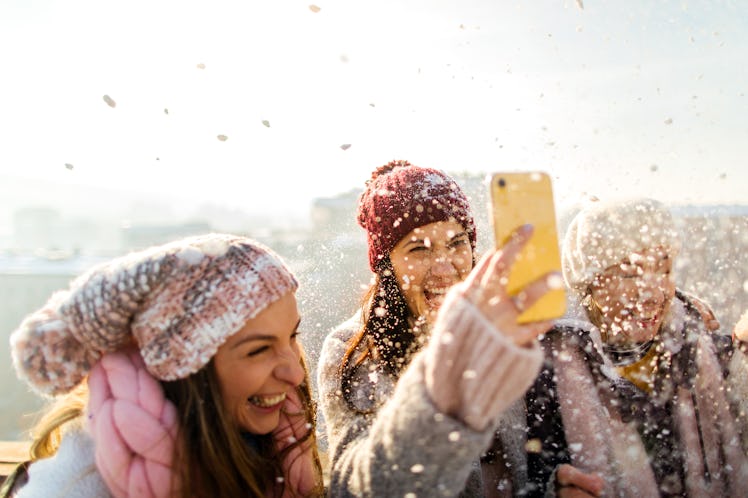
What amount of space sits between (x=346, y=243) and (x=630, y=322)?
113 inches

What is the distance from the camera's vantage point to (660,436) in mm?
2227

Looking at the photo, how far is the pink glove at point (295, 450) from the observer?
1.78m

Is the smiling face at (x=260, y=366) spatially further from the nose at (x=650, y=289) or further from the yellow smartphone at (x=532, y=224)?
the nose at (x=650, y=289)

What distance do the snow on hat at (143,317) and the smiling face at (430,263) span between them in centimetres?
92

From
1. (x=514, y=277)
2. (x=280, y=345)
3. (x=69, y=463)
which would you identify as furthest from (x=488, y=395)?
(x=69, y=463)

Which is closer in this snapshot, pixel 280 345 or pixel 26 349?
pixel 26 349

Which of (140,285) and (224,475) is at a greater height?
(140,285)

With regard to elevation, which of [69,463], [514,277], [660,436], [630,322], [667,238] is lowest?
[660,436]

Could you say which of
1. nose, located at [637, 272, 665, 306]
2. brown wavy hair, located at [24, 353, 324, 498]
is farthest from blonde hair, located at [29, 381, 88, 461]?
nose, located at [637, 272, 665, 306]

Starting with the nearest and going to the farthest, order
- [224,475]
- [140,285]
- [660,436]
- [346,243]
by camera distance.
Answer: [140,285]
[224,475]
[660,436]
[346,243]

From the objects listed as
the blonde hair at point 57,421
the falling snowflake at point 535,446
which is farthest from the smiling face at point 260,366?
the falling snowflake at point 535,446

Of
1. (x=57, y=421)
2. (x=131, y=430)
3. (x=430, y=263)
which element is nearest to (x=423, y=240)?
(x=430, y=263)

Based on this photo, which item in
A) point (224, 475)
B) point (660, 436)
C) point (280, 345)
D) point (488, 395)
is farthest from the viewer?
point (660, 436)

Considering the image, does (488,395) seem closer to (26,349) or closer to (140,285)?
(140,285)
